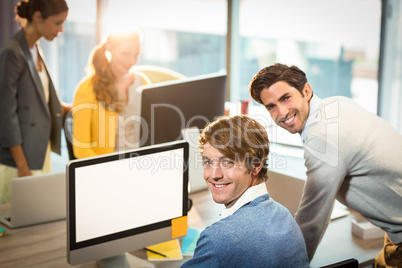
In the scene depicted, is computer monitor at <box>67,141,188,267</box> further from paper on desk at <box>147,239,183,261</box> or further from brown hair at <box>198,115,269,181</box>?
brown hair at <box>198,115,269,181</box>

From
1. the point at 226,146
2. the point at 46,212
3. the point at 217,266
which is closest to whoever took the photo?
the point at 217,266

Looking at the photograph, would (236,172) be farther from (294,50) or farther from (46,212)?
(294,50)

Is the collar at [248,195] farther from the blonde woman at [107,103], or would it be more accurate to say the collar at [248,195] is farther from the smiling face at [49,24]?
the smiling face at [49,24]

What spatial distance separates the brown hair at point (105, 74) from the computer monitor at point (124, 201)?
0.94 m

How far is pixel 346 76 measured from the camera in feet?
14.1

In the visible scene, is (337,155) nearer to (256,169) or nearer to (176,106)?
(256,169)

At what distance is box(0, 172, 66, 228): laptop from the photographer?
2.32 meters

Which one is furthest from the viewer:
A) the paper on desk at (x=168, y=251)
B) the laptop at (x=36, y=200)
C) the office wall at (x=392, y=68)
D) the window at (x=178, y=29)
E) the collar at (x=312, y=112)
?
the window at (x=178, y=29)

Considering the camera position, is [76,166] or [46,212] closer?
[76,166]

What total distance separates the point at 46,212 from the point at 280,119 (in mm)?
1199

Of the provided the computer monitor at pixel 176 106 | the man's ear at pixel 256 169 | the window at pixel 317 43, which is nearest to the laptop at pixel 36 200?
the computer monitor at pixel 176 106

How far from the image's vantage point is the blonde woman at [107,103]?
2857mm

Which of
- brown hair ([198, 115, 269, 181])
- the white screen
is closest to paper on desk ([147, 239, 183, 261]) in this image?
the white screen

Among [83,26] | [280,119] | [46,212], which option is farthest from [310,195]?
[83,26]
